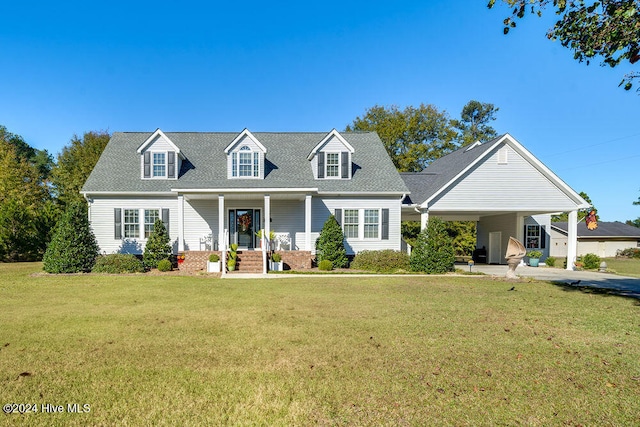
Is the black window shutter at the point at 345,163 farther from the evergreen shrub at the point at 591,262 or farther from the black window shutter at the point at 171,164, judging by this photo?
the evergreen shrub at the point at 591,262

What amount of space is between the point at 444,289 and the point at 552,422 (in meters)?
8.41

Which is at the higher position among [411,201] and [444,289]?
[411,201]

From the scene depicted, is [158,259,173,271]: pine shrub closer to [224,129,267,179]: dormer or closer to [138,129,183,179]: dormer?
[138,129,183,179]: dormer

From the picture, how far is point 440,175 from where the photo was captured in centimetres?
2164

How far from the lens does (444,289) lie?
38.2 feet

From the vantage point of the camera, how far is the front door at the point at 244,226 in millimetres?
19609

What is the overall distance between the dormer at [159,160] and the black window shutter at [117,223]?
2.26m

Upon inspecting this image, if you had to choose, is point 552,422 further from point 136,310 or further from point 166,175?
point 166,175

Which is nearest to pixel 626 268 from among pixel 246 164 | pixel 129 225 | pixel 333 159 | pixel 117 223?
pixel 333 159

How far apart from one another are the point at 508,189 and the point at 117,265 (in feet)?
65.6

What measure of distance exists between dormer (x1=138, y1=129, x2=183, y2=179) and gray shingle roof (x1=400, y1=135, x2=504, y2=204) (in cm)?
1310

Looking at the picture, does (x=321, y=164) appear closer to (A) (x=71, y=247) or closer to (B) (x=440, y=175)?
(B) (x=440, y=175)

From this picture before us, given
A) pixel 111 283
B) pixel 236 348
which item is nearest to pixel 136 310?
pixel 236 348

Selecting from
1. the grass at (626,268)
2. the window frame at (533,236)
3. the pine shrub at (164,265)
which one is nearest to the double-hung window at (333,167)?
the pine shrub at (164,265)
